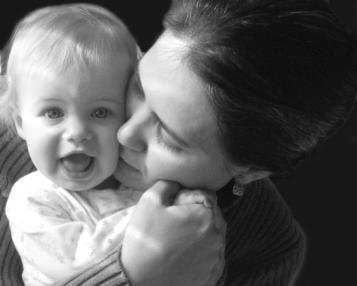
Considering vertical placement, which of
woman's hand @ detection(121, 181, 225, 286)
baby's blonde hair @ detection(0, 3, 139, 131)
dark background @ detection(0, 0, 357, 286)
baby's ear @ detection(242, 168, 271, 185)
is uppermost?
baby's blonde hair @ detection(0, 3, 139, 131)

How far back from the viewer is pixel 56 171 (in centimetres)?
92

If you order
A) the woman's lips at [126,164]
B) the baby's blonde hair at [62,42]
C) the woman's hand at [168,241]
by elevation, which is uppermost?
the baby's blonde hair at [62,42]

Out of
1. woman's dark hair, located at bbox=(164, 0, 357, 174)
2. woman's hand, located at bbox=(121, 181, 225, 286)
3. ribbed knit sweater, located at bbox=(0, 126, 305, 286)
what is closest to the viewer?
woman's dark hair, located at bbox=(164, 0, 357, 174)

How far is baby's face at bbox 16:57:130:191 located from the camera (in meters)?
0.89

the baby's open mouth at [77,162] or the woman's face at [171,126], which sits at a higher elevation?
the woman's face at [171,126]

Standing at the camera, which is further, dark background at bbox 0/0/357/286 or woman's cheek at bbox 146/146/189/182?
dark background at bbox 0/0/357/286

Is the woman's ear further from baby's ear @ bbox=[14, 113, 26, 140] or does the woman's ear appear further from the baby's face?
baby's ear @ bbox=[14, 113, 26, 140]

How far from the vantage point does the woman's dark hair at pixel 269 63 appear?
2.50 ft

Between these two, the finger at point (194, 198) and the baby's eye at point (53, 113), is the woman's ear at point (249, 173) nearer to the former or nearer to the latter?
the finger at point (194, 198)

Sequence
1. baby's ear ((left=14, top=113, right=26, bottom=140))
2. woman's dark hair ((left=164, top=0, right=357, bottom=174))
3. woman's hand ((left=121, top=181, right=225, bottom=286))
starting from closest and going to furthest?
woman's dark hair ((left=164, top=0, right=357, bottom=174))
woman's hand ((left=121, top=181, right=225, bottom=286))
baby's ear ((left=14, top=113, right=26, bottom=140))

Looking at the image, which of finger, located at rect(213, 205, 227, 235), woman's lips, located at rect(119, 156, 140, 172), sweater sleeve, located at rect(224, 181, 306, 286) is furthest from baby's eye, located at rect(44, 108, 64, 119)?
sweater sleeve, located at rect(224, 181, 306, 286)

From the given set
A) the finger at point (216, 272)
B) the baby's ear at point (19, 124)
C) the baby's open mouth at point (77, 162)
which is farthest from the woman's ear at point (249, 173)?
the baby's ear at point (19, 124)

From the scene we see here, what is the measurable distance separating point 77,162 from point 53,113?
8cm

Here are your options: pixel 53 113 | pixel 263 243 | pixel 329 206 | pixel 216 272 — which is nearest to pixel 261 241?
pixel 263 243
